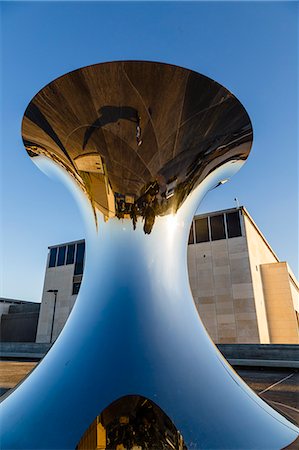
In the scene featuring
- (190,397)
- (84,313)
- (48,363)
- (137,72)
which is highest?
(137,72)

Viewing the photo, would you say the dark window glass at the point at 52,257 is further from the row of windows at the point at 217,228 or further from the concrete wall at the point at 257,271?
the concrete wall at the point at 257,271

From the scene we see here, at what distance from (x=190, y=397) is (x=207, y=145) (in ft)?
5.45

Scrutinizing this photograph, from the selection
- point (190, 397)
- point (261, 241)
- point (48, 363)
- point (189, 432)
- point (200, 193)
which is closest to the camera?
point (189, 432)

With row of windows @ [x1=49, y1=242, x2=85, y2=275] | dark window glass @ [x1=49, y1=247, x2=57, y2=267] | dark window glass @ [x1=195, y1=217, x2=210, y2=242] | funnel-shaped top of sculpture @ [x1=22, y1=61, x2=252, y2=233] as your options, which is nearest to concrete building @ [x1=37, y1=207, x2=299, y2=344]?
dark window glass @ [x1=195, y1=217, x2=210, y2=242]

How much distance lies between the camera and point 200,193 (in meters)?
2.59

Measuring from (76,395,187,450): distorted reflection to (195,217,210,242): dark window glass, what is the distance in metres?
17.7

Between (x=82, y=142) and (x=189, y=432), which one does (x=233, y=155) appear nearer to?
(x=82, y=142)

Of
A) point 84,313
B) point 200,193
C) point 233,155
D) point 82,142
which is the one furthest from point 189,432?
point 233,155

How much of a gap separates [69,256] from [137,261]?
22.0m

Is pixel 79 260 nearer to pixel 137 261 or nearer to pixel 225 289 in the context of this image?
pixel 225 289

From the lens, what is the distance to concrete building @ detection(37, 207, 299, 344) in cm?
1686

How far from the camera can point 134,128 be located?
7.06ft

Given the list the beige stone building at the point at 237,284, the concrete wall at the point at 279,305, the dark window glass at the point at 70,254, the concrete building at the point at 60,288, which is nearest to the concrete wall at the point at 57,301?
the concrete building at the point at 60,288

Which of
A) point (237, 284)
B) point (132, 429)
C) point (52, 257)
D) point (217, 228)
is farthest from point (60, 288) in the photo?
point (132, 429)
